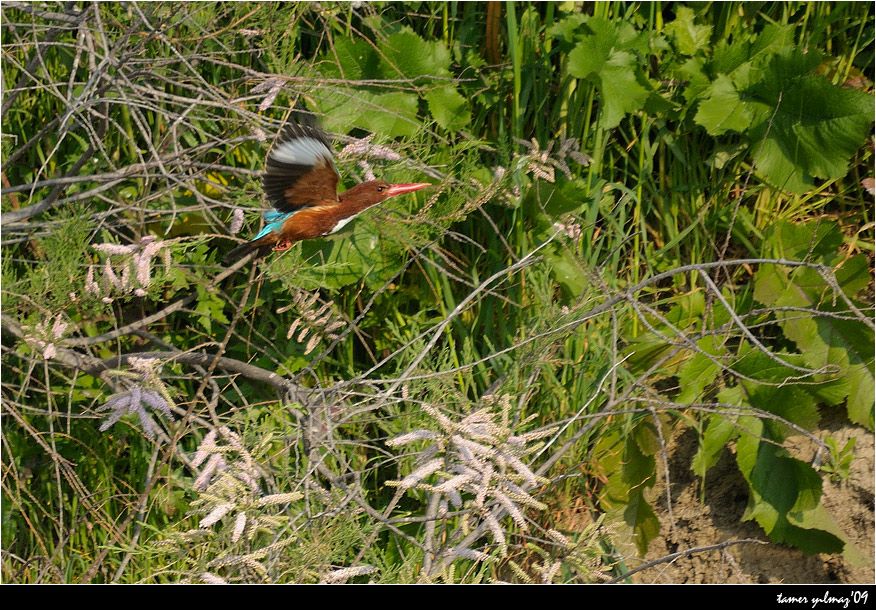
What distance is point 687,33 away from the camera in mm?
2980

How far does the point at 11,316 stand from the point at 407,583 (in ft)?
4.07

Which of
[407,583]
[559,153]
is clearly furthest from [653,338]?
[407,583]

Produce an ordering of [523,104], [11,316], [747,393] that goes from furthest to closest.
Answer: [523,104] → [747,393] → [11,316]

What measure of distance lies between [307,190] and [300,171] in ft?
0.16

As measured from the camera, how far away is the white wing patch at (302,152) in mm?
2199

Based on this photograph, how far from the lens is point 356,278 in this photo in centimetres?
275

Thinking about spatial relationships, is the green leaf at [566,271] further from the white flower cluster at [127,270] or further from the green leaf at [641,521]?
the white flower cluster at [127,270]

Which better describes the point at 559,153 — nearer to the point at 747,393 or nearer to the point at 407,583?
the point at 747,393

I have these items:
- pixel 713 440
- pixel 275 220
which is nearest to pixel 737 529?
pixel 713 440

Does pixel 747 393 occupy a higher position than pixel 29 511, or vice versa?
pixel 747 393

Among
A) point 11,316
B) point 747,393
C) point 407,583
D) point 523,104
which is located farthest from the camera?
point 523,104

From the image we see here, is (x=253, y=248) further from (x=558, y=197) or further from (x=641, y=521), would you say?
(x=641, y=521)

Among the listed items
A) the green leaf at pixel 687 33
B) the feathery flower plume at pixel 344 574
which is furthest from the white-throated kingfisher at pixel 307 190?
the green leaf at pixel 687 33

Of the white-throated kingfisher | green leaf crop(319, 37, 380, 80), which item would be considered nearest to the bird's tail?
the white-throated kingfisher
